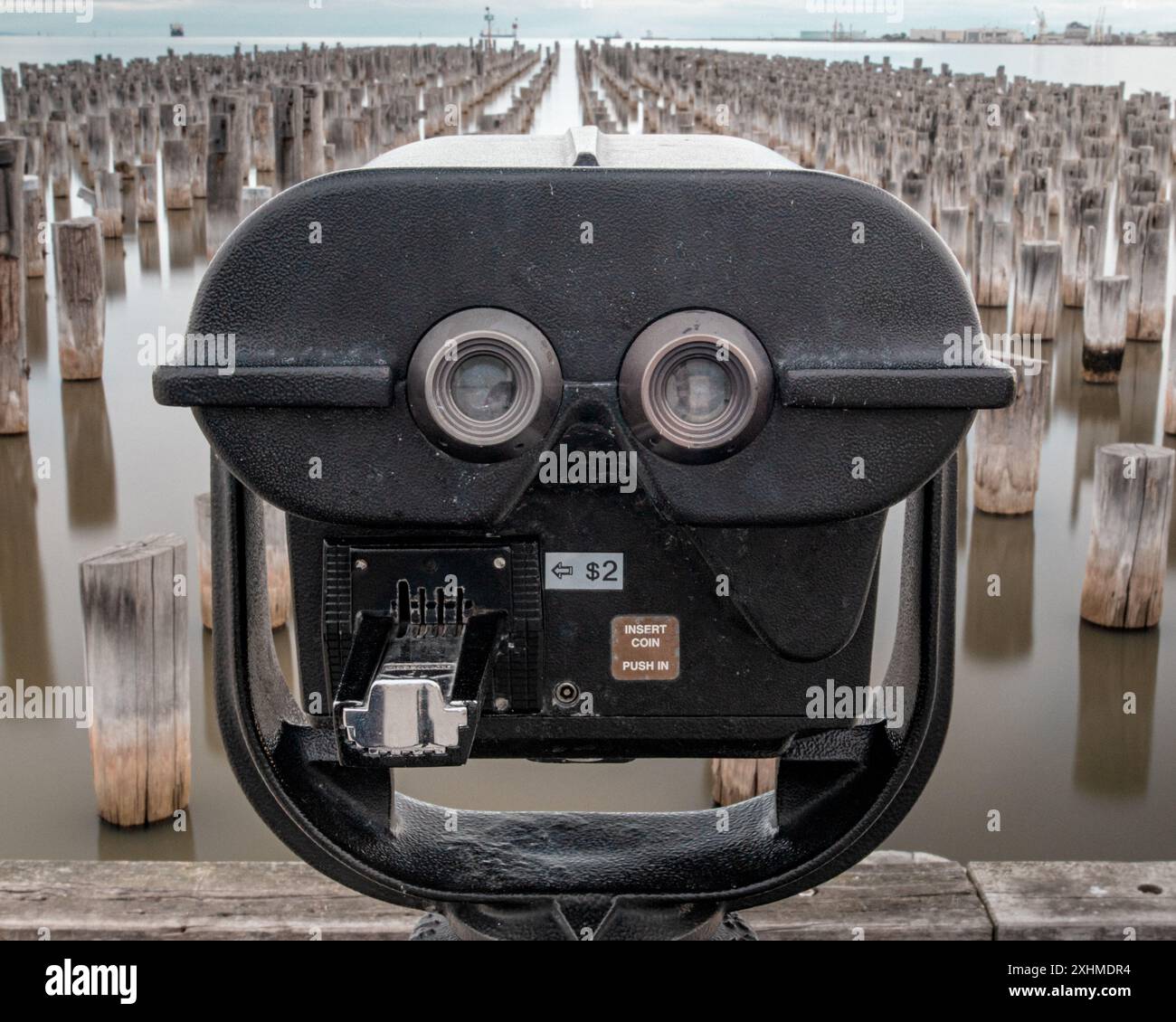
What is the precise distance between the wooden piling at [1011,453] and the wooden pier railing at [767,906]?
11.6ft

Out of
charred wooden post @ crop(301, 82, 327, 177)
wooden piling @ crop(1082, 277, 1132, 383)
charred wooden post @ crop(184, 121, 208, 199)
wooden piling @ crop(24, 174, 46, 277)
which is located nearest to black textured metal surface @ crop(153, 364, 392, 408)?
wooden piling @ crop(1082, 277, 1132, 383)

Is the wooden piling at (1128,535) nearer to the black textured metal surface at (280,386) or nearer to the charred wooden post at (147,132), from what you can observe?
the black textured metal surface at (280,386)

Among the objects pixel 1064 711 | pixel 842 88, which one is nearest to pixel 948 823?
pixel 1064 711

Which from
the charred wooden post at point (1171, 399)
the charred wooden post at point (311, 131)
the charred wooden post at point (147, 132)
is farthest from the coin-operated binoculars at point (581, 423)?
the charred wooden post at point (147, 132)

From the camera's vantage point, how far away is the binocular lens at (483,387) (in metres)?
1.64

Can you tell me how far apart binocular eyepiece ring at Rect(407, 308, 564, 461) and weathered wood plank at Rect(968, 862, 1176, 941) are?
1.58 meters

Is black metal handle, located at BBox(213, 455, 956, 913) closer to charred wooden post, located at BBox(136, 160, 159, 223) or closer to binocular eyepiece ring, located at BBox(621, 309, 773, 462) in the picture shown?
binocular eyepiece ring, located at BBox(621, 309, 773, 462)

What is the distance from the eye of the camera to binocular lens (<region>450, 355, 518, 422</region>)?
1639 millimetres

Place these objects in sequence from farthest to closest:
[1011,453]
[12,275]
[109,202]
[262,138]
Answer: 1. [262,138]
2. [109,202]
3. [12,275]
4. [1011,453]

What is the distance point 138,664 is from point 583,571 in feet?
7.09

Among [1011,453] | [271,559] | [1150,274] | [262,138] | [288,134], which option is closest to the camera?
[271,559]

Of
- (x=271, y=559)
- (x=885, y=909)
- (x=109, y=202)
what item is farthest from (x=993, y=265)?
(x=885, y=909)

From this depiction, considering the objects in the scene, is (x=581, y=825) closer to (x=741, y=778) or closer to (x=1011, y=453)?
(x=741, y=778)

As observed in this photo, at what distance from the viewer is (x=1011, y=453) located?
648 centimetres
